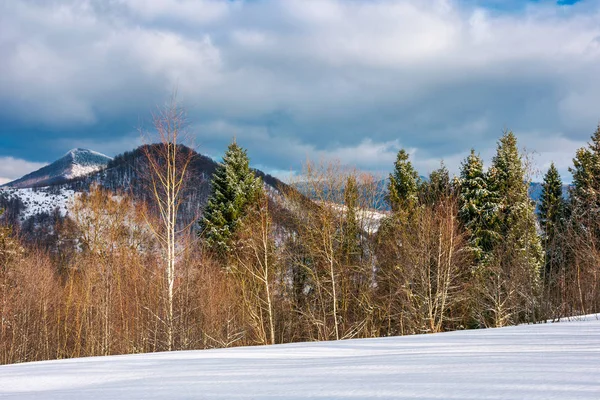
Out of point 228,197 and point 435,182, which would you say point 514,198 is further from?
point 228,197

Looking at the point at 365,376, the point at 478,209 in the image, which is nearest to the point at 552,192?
the point at 478,209

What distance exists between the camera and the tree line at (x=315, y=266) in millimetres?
20188

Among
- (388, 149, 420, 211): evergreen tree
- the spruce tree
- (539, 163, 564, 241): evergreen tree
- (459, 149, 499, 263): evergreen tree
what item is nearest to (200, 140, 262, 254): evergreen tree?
(388, 149, 420, 211): evergreen tree

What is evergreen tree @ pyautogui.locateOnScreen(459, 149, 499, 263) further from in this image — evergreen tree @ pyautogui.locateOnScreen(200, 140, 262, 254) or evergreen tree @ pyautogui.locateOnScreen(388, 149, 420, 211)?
evergreen tree @ pyautogui.locateOnScreen(200, 140, 262, 254)

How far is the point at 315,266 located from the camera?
2375 centimetres

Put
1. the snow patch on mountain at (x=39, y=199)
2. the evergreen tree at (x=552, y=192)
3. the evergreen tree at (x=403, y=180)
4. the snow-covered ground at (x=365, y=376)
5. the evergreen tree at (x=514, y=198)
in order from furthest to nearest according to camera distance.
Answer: the snow patch on mountain at (x=39, y=199) → the evergreen tree at (x=552, y=192) → the evergreen tree at (x=403, y=180) → the evergreen tree at (x=514, y=198) → the snow-covered ground at (x=365, y=376)

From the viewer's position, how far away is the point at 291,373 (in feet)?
14.1

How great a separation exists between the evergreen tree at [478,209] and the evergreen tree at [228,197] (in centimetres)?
1290

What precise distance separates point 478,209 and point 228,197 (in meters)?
15.4

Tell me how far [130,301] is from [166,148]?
9.92 metres

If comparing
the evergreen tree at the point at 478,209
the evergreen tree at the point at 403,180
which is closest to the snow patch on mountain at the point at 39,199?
the evergreen tree at the point at 403,180

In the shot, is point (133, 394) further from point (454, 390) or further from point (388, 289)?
point (388, 289)

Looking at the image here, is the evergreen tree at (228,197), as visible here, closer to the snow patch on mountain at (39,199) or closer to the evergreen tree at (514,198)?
the evergreen tree at (514,198)

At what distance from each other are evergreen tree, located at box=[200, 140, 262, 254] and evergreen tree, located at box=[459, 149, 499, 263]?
12.9 metres
